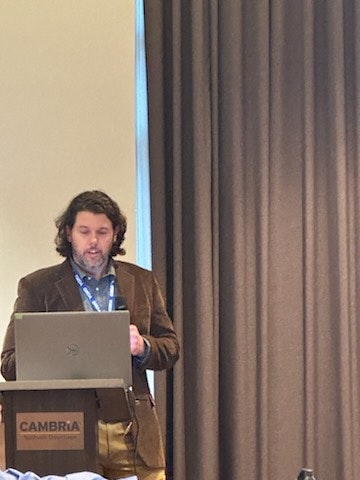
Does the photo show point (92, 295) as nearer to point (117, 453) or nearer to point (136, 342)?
point (136, 342)

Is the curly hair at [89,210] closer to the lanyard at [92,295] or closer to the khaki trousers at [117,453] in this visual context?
the lanyard at [92,295]

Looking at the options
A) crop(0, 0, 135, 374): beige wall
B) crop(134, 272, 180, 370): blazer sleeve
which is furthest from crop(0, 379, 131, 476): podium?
crop(0, 0, 135, 374): beige wall

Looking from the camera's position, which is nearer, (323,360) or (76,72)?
(76,72)

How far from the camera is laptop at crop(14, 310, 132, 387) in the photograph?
2.26 meters

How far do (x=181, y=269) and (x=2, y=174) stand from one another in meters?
0.85

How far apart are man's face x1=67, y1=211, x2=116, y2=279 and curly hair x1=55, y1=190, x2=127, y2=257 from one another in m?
0.02

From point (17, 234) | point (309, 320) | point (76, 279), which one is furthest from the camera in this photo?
point (309, 320)

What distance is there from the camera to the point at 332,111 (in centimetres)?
359

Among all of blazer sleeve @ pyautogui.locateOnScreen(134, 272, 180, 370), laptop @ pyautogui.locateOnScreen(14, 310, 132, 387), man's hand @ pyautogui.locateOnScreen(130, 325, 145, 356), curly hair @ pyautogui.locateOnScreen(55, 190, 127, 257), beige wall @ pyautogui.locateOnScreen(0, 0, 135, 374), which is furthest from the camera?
beige wall @ pyautogui.locateOnScreen(0, 0, 135, 374)

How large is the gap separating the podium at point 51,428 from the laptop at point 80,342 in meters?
0.07

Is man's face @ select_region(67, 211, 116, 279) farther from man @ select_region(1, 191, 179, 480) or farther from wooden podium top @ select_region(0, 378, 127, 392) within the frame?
wooden podium top @ select_region(0, 378, 127, 392)

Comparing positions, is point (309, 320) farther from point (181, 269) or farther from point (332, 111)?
point (332, 111)

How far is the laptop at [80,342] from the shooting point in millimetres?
2262

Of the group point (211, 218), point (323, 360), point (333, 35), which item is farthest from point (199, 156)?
point (323, 360)
